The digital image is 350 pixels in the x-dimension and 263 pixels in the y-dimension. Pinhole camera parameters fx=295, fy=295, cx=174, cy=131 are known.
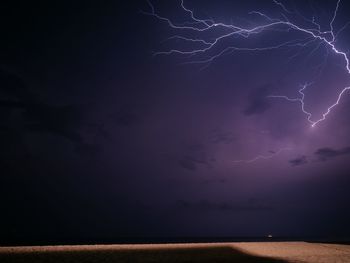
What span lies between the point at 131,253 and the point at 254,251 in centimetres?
419

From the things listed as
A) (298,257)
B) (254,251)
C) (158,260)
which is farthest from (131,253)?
(298,257)

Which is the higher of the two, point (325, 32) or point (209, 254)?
point (325, 32)

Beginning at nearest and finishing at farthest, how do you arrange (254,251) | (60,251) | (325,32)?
(60,251) → (254,251) → (325,32)

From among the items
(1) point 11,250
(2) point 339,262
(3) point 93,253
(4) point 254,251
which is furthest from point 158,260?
(2) point 339,262

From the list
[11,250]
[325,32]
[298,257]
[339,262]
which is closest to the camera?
[11,250]

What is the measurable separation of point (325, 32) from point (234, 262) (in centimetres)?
1473

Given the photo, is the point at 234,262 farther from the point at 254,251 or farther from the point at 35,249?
the point at 35,249

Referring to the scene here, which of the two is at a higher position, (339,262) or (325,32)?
(325,32)

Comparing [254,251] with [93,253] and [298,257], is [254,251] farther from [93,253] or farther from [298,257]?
[93,253]

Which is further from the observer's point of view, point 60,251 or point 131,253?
point 131,253

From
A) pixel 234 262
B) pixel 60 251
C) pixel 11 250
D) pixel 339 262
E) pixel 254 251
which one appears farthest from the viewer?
pixel 254 251

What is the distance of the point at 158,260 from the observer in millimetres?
Answer: 6891

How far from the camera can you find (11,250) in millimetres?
6078

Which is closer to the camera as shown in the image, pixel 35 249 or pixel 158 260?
pixel 35 249
